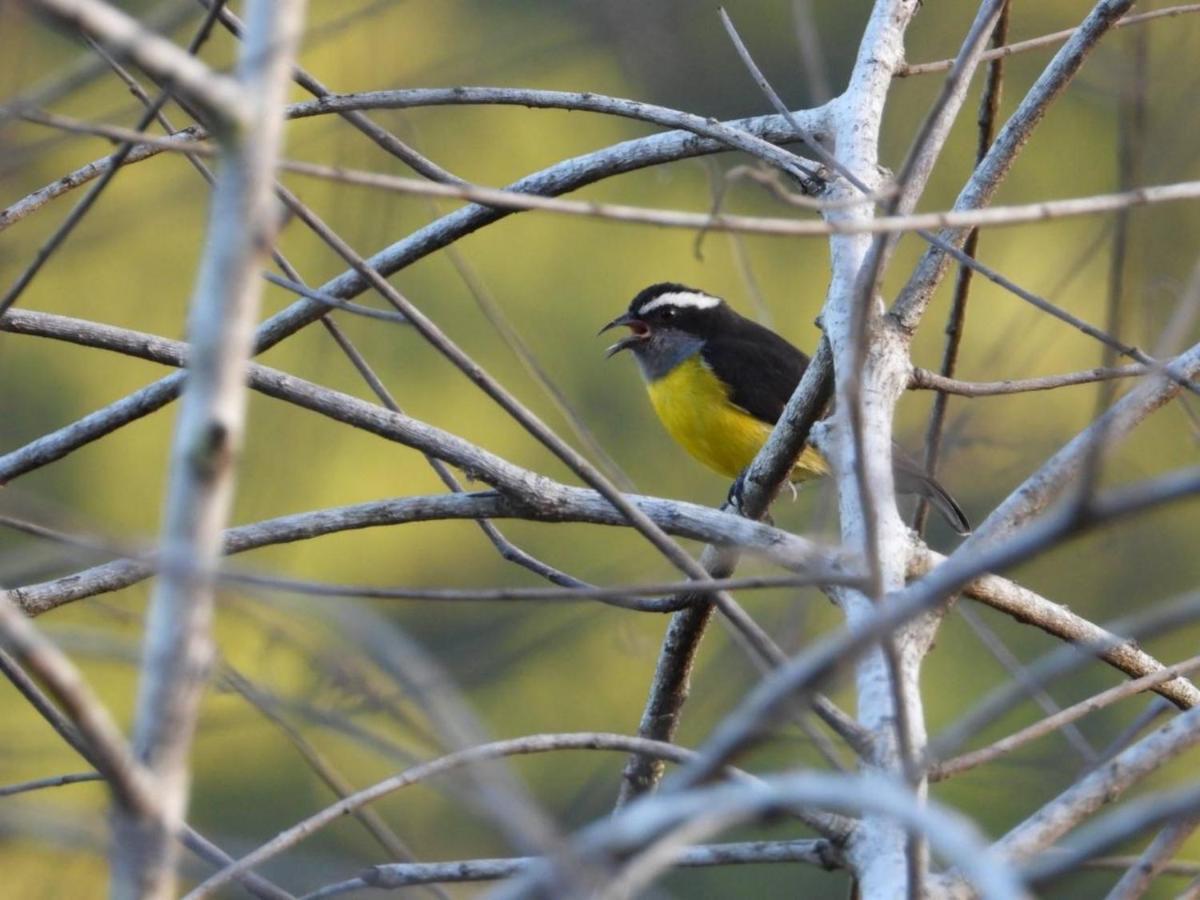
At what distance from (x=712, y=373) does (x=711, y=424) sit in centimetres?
29

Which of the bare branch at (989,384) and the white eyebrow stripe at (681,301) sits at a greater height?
the white eyebrow stripe at (681,301)

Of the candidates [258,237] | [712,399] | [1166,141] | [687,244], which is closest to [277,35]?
[258,237]

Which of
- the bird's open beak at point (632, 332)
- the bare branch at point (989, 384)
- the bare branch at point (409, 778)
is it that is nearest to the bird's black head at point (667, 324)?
the bird's open beak at point (632, 332)

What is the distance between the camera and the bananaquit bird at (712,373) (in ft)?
20.5

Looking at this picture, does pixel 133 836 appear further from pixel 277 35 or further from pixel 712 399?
pixel 712 399

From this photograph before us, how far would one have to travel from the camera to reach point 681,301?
709cm

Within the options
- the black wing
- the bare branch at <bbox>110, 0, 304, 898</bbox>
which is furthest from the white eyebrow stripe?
the bare branch at <bbox>110, 0, 304, 898</bbox>

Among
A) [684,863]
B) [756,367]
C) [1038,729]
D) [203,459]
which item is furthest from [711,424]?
[203,459]

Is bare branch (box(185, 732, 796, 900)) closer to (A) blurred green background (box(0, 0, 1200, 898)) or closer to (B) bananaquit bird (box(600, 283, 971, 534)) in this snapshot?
(A) blurred green background (box(0, 0, 1200, 898))

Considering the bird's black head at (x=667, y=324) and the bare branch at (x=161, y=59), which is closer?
the bare branch at (x=161, y=59)

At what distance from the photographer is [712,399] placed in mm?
6359

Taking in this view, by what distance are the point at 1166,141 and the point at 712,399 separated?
15.3 feet

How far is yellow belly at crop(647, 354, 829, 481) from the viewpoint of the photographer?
624 cm

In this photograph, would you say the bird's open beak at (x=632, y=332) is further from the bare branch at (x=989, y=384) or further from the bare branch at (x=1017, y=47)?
the bare branch at (x=989, y=384)
